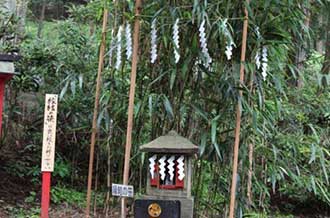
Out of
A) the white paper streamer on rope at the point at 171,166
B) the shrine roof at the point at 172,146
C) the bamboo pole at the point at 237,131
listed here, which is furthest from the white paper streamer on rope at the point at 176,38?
the white paper streamer on rope at the point at 171,166

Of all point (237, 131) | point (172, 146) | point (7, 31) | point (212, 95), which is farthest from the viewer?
point (7, 31)

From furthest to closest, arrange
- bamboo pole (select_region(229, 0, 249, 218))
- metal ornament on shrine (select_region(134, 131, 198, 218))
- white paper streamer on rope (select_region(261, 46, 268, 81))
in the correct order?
white paper streamer on rope (select_region(261, 46, 268, 81)) → bamboo pole (select_region(229, 0, 249, 218)) → metal ornament on shrine (select_region(134, 131, 198, 218))

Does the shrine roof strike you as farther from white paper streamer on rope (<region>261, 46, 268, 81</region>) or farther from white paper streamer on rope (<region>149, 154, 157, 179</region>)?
white paper streamer on rope (<region>261, 46, 268, 81</region>)

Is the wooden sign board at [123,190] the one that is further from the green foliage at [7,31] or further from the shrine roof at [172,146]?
the green foliage at [7,31]

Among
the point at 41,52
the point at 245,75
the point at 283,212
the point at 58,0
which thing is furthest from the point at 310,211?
the point at 58,0

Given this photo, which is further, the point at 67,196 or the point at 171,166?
the point at 67,196

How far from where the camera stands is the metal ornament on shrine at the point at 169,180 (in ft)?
9.05

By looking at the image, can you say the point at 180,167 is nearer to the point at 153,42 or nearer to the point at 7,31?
the point at 153,42

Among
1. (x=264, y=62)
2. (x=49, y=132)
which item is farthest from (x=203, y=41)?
(x=49, y=132)

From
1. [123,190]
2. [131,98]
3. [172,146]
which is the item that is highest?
[131,98]

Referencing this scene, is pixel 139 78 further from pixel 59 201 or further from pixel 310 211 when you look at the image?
pixel 310 211

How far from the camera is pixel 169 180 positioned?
2826 mm

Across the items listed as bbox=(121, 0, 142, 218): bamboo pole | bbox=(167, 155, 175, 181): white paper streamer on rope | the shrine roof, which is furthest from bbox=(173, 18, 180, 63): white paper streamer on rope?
bbox=(167, 155, 175, 181): white paper streamer on rope

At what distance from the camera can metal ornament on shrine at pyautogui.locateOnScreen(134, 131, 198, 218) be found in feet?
9.05
